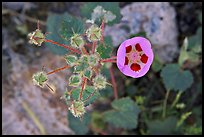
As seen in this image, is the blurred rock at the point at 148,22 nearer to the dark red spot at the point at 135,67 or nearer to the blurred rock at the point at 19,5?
the blurred rock at the point at 19,5

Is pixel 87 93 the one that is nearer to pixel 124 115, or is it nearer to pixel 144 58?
pixel 144 58

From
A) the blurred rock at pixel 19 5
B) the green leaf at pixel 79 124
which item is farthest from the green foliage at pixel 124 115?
the blurred rock at pixel 19 5

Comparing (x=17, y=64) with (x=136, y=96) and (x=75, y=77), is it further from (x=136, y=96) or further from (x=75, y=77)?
(x=75, y=77)

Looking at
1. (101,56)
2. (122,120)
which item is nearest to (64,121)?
(122,120)

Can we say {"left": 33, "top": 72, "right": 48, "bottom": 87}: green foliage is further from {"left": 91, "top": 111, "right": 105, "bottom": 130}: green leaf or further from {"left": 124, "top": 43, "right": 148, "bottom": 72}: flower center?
{"left": 91, "top": 111, "right": 105, "bottom": 130}: green leaf

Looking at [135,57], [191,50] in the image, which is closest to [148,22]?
[191,50]

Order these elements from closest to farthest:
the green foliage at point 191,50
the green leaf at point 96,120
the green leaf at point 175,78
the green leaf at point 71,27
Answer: the green leaf at point 71,27 < the green leaf at point 175,78 < the green foliage at point 191,50 < the green leaf at point 96,120
